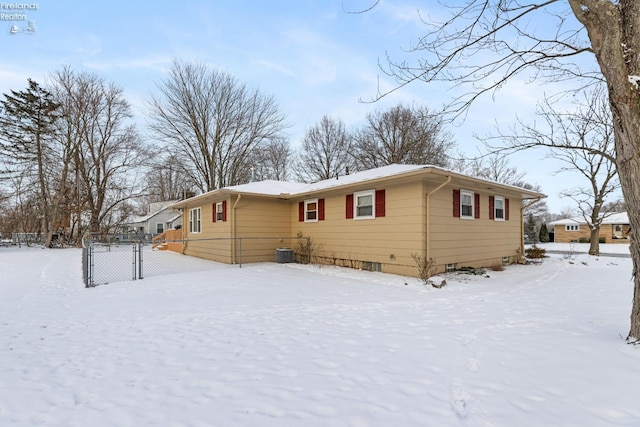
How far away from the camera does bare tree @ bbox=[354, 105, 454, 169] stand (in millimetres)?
22250

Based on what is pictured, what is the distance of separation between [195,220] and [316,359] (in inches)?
536

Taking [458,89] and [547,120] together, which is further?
[547,120]

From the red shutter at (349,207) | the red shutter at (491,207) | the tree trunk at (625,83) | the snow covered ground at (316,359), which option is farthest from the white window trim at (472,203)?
the tree trunk at (625,83)

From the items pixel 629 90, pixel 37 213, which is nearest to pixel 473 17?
pixel 629 90

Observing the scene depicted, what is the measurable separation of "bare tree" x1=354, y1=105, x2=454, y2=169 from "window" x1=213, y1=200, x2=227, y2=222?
540 inches

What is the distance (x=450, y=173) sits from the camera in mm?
8312

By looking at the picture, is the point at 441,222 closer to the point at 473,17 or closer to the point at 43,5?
the point at 473,17

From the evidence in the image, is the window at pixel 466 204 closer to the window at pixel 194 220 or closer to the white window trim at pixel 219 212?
the white window trim at pixel 219 212

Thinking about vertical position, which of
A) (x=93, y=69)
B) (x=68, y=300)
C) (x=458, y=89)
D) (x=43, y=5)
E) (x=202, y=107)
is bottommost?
(x=68, y=300)

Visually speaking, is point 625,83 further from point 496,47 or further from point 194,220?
point 194,220

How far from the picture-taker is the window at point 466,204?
32.7 feet

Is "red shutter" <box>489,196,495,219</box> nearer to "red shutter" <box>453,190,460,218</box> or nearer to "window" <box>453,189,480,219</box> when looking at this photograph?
"window" <box>453,189,480,219</box>

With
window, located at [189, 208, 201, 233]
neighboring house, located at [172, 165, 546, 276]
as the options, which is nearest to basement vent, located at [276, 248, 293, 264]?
neighboring house, located at [172, 165, 546, 276]

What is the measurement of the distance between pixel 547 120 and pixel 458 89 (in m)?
6.47
